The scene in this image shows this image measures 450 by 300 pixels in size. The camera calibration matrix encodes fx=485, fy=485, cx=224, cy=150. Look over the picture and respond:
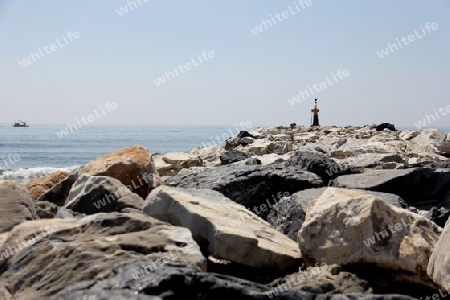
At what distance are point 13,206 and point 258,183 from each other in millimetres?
2780

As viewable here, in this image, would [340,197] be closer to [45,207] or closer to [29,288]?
[29,288]

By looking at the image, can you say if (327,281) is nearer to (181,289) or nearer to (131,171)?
(181,289)

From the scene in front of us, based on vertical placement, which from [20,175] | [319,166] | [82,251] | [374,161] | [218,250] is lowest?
[374,161]

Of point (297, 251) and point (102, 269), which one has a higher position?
point (102, 269)

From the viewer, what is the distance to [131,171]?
6.52 m

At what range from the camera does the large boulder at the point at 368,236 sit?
3341mm

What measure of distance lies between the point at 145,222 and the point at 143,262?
0.81 meters

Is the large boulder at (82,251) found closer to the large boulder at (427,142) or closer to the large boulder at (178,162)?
the large boulder at (178,162)

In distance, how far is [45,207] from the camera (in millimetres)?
5066

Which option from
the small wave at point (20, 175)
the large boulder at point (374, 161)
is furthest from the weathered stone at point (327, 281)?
the small wave at point (20, 175)

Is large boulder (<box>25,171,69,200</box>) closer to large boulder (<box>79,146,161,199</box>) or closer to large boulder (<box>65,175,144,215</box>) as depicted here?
large boulder (<box>79,146,161,199</box>)

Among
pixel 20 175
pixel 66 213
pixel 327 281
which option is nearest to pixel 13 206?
pixel 66 213

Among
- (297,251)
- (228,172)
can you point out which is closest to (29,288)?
(297,251)

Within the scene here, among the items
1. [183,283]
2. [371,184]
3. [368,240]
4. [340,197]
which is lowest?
[371,184]
